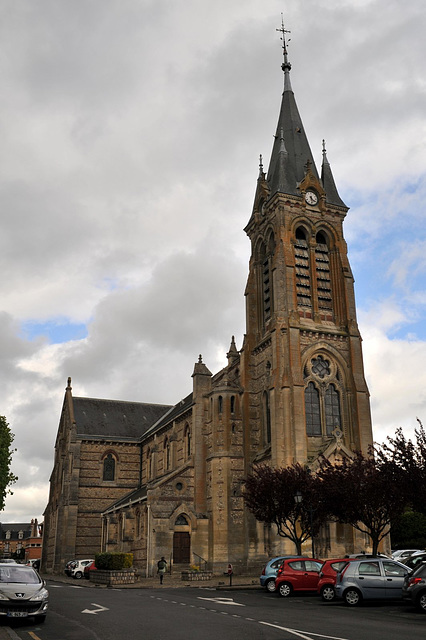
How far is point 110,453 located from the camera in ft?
200

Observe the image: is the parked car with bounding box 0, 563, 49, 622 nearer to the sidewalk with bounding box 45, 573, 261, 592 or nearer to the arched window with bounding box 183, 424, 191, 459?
the sidewalk with bounding box 45, 573, 261, 592

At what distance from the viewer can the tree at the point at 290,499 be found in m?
31.5

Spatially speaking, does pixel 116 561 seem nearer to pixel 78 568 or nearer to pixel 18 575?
pixel 78 568

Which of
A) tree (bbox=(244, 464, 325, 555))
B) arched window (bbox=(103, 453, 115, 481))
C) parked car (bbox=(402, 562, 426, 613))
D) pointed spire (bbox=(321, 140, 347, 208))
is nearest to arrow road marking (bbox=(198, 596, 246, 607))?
parked car (bbox=(402, 562, 426, 613))

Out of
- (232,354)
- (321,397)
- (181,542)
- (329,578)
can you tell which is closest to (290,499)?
(321,397)

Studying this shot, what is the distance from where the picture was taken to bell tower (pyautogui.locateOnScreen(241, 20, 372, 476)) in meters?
38.6

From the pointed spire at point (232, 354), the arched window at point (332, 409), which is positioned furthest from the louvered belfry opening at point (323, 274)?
the pointed spire at point (232, 354)

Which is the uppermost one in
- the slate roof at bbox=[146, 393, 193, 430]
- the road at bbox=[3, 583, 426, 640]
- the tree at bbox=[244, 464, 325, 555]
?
the slate roof at bbox=[146, 393, 193, 430]

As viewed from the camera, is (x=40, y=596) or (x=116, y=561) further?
(x=116, y=561)

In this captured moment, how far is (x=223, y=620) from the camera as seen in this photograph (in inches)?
622

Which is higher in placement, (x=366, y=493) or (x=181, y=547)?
(x=366, y=493)

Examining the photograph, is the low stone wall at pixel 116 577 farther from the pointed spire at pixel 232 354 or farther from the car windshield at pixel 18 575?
the pointed spire at pixel 232 354

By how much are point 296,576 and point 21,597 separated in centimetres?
1170

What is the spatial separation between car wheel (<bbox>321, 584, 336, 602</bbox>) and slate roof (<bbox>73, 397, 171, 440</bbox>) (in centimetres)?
4181
